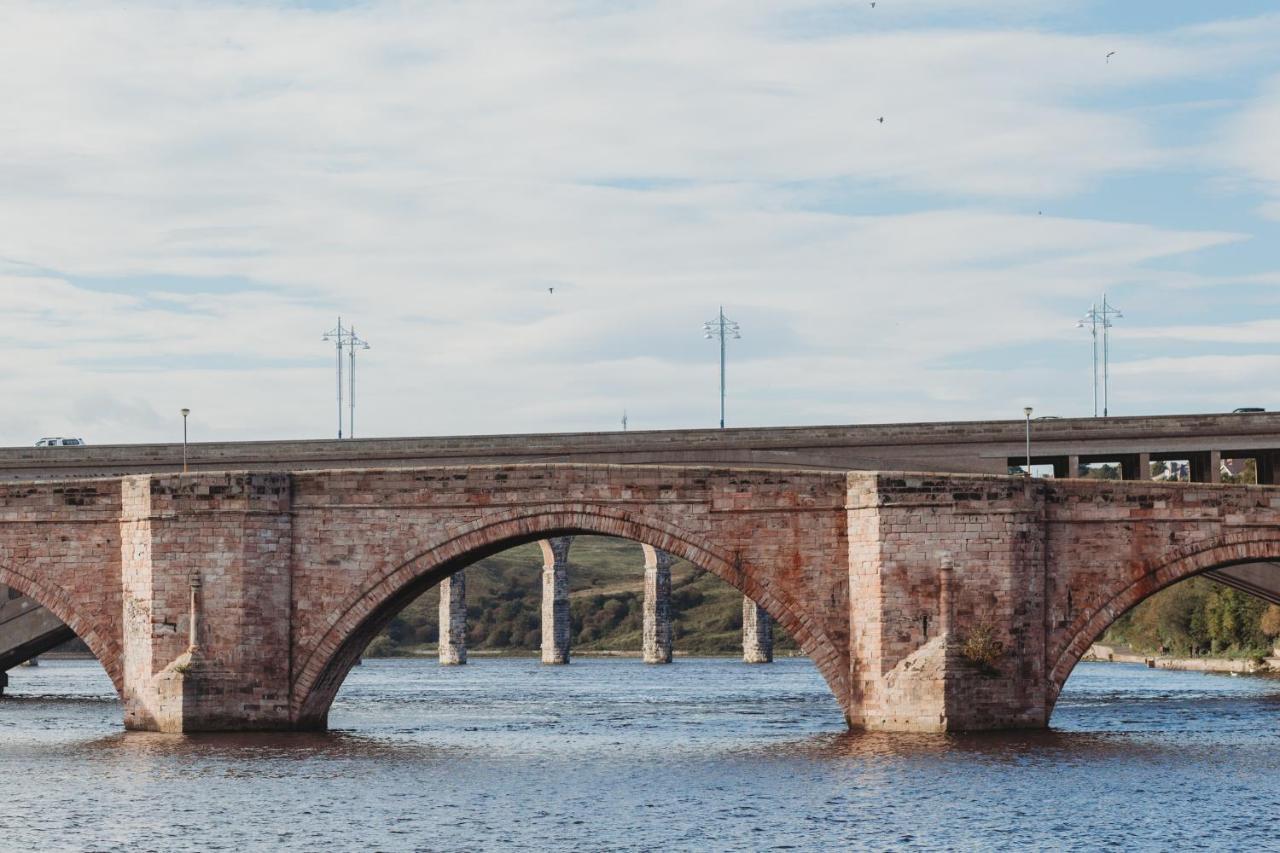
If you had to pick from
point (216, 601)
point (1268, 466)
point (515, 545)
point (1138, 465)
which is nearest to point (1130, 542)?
point (515, 545)

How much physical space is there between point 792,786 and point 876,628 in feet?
22.6

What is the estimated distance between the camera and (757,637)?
117 m

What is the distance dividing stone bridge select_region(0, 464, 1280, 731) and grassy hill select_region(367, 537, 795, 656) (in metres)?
92.1

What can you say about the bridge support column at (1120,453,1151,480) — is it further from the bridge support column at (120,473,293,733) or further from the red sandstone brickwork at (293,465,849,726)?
the bridge support column at (120,473,293,733)

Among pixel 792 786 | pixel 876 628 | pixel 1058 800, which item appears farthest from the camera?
pixel 876 628

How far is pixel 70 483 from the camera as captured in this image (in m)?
50.4

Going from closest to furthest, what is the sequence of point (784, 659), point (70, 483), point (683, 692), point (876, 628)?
1. point (876, 628)
2. point (70, 483)
3. point (683, 692)
4. point (784, 659)

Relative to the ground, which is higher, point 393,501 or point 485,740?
point 393,501

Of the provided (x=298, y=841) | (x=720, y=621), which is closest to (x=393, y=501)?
Result: (x=298, y=841)

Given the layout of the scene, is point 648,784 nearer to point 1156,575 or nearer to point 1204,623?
point 1156,575

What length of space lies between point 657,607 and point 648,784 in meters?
74.3

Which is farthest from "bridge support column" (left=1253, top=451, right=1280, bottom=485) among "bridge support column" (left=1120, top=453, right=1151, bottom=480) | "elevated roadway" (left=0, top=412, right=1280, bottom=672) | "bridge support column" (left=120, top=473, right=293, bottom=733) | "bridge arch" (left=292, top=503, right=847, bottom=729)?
"bridge support column" (left=120, top=473, right=293, bottom=733)

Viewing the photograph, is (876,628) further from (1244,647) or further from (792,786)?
(1244,647)

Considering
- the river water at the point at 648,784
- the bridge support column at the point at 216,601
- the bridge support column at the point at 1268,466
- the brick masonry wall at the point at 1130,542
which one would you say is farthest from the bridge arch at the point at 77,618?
the bridge support column at the point at 1268,466
